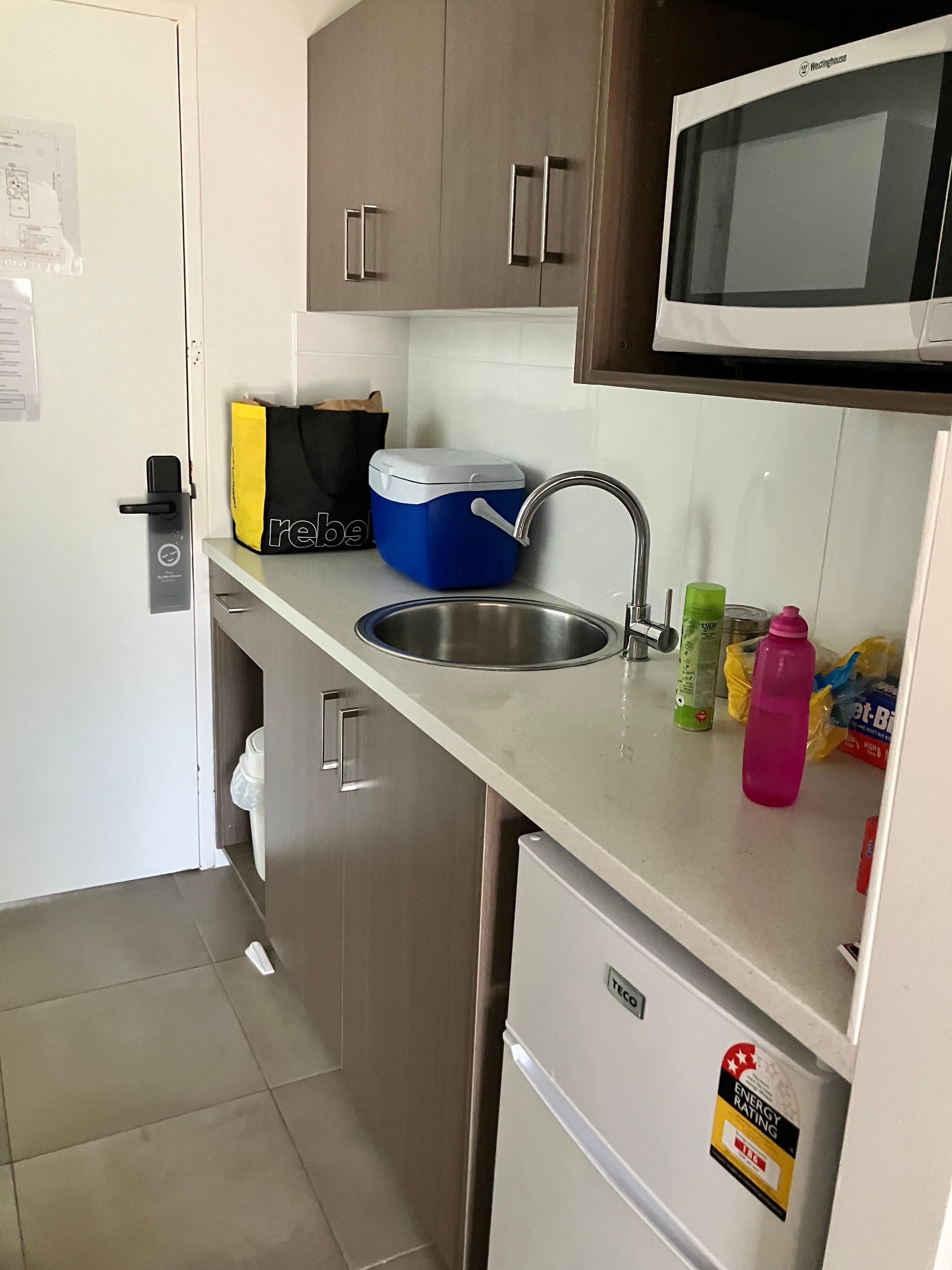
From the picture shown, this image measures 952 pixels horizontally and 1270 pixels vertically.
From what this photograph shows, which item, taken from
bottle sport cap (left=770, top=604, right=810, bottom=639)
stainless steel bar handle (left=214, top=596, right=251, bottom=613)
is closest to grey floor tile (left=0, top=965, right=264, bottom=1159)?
stainless steel bar handle (left=214, top=596, right=251, bottom=613)

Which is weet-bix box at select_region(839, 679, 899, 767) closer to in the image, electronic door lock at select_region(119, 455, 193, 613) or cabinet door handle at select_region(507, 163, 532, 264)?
cabinet door handle at select_region(507, 163, 532, 264)

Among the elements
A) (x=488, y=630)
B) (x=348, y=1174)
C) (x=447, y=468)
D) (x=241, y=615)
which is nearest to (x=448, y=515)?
(x=447, y=468)

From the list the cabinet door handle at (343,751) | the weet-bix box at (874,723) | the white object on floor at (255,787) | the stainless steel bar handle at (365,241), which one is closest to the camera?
the weet-bix box at (874,723)

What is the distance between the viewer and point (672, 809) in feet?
Answer: 3.72

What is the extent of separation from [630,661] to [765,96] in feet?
2.88

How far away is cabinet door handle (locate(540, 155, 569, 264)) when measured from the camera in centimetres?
146

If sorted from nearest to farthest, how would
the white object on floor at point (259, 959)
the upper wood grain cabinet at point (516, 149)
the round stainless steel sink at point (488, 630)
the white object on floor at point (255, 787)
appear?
the upper wood grain cabinet at point (516, 149) < the round stainless steel sink at point (488, 630) < the white object on floor at point (259, 959) < the white object on floor at point (255, 787)

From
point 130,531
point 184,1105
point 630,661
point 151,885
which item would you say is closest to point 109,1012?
point 184,1105

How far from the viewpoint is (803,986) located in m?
0.81

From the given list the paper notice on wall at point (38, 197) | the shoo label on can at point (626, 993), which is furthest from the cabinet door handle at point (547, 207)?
the paper notice on wall at point (38, 197)

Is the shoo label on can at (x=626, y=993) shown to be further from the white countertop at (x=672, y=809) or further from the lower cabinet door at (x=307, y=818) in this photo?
the lower cabinet door at (x=307, y=818)

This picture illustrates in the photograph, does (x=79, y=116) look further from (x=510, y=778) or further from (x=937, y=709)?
(x=937, y=709)

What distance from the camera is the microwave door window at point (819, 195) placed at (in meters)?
0.89

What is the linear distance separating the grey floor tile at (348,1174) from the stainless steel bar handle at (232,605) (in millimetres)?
985
